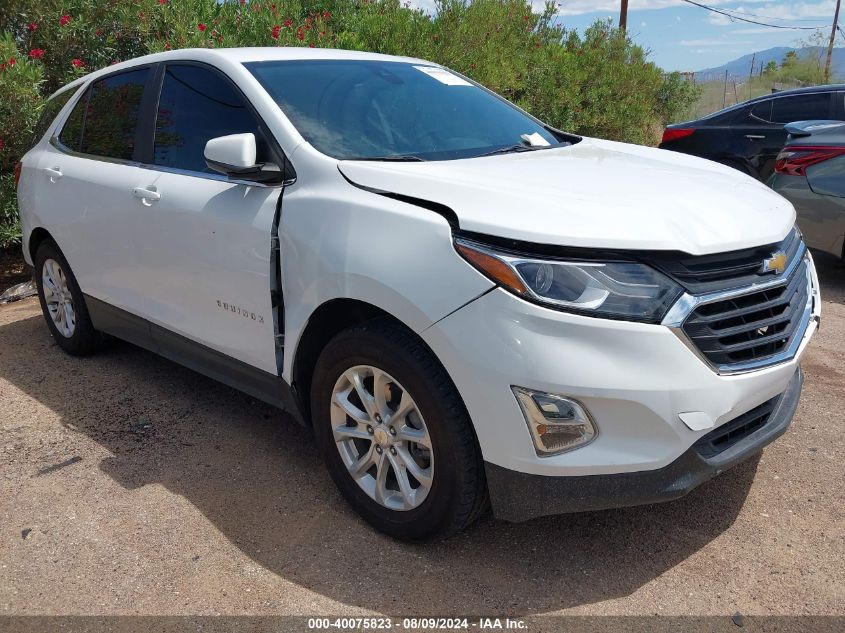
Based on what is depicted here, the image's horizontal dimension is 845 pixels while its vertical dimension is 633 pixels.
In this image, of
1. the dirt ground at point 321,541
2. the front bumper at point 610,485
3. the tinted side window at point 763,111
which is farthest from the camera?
the tinted side window at point 763,111

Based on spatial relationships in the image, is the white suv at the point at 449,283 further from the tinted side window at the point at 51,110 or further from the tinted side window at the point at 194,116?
the tinted side window at the point at 51,110

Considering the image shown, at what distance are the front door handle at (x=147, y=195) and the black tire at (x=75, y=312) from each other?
1.14 m

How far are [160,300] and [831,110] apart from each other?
7160 mm

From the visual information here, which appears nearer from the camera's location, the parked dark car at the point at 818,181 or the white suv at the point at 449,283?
the white suv at the point at 449,283

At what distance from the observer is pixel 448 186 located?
2.69m

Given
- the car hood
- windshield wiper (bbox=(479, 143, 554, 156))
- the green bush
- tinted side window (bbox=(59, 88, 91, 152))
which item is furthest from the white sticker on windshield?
the green bush

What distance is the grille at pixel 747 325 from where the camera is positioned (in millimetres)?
2422

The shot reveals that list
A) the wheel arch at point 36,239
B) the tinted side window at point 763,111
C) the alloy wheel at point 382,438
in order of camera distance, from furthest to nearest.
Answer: the tinted side window at point 763,111 < the wheel arch at point 36,239 < the alloy wheel at point 382,438

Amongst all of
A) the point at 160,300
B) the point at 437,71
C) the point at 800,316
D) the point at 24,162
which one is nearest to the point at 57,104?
the point at 24,162

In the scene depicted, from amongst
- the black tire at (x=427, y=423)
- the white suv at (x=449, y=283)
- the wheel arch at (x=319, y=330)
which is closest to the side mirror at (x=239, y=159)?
the white suv at (x=449, y=283)

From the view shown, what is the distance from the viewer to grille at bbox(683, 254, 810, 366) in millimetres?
2422

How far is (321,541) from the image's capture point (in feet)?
9.87

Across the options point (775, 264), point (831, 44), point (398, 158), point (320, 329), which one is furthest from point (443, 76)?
point (831, 44)

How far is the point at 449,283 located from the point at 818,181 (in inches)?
186
